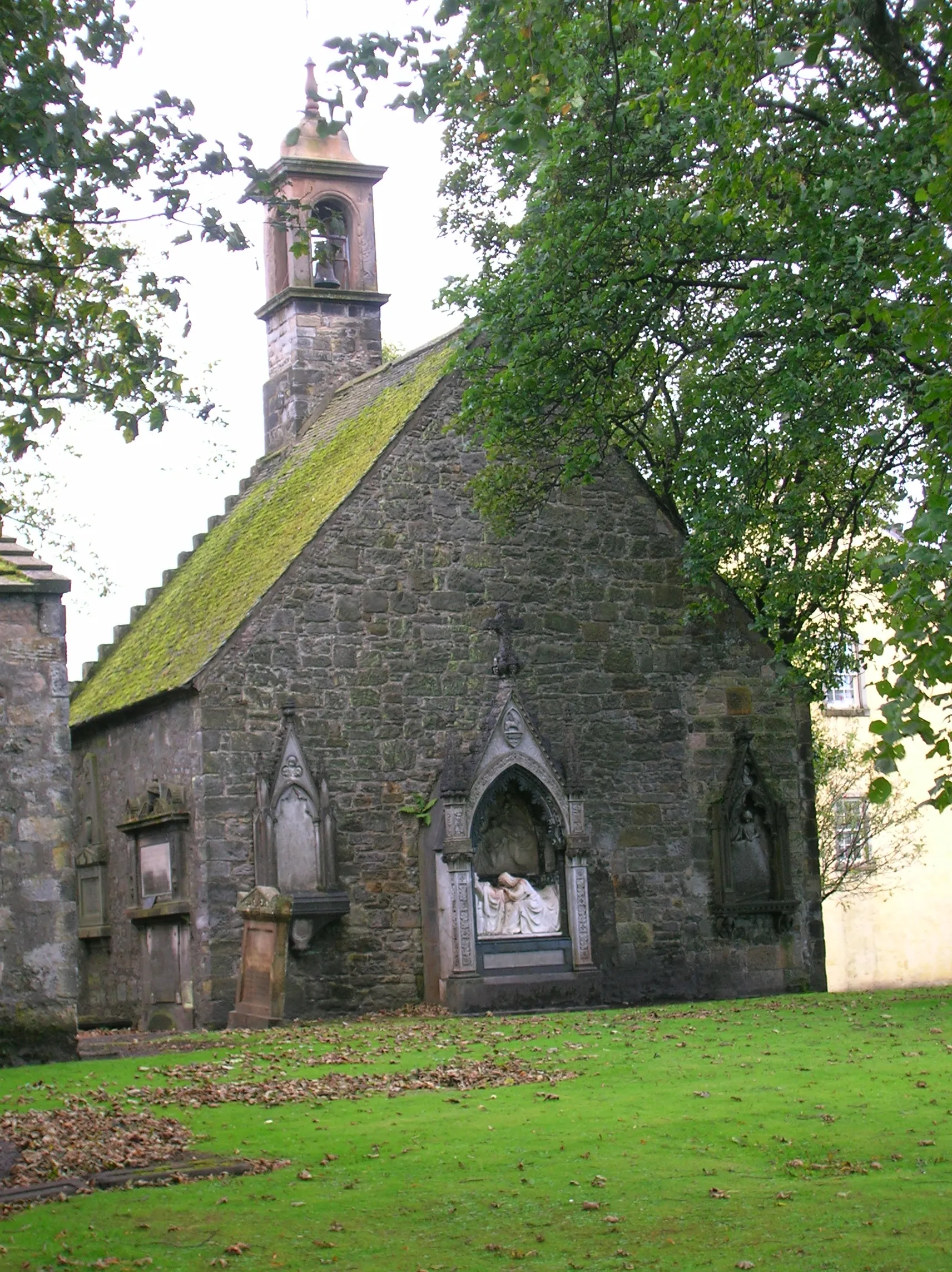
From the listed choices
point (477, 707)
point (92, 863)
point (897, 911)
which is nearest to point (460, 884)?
point (477, 707)

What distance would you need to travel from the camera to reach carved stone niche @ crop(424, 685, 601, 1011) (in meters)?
19.4

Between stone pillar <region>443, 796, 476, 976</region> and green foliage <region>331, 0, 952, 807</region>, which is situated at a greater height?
green foliage <region>331, 0, 952, 807</region>

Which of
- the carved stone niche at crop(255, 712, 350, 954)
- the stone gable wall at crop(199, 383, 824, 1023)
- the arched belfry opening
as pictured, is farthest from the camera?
the arched belfry opening

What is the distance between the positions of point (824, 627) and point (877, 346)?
4654mm

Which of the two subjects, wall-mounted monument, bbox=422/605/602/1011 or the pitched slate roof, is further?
wall-mounted monument, bbox=422/605/602/1011

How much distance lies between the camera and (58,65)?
337 inches

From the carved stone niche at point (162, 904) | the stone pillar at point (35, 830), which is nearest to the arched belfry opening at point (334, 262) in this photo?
the carved stone niche at point (162, 904)

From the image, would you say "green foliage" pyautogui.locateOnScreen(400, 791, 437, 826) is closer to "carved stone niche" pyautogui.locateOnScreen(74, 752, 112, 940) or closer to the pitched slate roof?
"carved stone niche" pyautogui.locateOnScreen(74, 752, 112, 940)

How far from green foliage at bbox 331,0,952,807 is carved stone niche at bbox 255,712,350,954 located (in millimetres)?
3786

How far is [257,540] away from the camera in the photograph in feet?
75.1

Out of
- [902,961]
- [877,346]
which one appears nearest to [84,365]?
[877,346]

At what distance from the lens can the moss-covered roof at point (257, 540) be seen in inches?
816


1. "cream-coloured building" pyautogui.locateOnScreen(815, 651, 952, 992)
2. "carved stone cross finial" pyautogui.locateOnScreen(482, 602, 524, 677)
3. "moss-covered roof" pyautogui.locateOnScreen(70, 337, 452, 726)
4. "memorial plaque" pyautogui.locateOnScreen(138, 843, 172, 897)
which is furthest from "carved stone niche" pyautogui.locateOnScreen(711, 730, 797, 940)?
"cream-coloured building" pyautogui.locateOnScreen(815, 651, 952, 992)

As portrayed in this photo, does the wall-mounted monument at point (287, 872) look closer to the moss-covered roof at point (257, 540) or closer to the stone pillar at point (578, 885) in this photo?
the moss-covered roof at point (257, 540)
